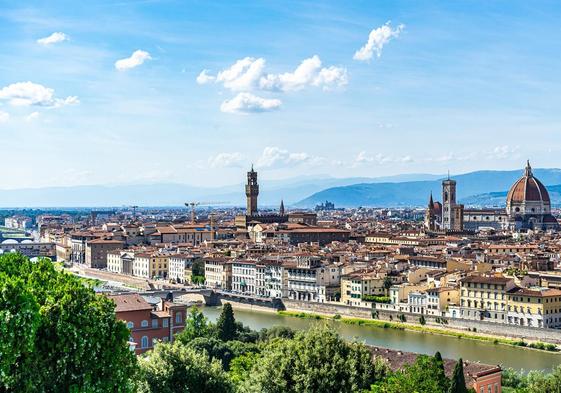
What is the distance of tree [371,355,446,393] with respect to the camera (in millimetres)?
14758

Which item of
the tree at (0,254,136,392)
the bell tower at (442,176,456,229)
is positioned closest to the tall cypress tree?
the tree at (0,254,136,392)

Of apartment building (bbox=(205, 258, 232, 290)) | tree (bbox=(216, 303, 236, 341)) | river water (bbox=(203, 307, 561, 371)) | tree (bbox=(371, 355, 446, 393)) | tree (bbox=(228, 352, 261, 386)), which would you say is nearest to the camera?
tree (bbox=(371, 355, 446, 393))

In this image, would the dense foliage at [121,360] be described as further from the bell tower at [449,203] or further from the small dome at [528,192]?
the bell tower at [449,203]

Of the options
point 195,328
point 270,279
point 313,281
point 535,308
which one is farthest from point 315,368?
point 270,279

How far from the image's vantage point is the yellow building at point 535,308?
3153 cm

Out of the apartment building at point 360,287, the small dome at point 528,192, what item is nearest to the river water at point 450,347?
the apartment building at point 360,287

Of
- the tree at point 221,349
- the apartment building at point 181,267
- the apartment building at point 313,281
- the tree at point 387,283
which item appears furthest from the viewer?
the apartment building at point 181,267

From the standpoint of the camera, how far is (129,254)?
198 ft

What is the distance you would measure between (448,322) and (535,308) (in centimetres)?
349

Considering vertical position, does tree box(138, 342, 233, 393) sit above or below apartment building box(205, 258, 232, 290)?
above

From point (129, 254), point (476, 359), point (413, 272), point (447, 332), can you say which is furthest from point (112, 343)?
point (129, 254)

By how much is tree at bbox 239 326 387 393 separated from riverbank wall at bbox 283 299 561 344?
1599 cm

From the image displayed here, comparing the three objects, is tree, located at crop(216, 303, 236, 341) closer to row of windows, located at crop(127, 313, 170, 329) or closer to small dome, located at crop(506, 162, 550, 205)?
row of windows, located at crop(127, 313, 170, 329)

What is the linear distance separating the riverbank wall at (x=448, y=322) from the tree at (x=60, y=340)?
833 inches
